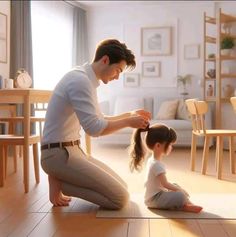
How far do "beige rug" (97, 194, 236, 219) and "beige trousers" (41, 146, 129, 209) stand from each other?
76 mm

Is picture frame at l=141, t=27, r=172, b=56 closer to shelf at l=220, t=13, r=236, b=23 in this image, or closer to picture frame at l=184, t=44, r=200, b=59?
picture frame at l=184, t=44, r=200, b=59

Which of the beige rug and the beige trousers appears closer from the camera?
the beige rug

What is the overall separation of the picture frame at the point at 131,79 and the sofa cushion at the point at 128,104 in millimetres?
416

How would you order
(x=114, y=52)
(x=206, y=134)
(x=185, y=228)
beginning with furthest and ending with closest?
(x=206, y=134), (x=114, y=52), (x=185, y=228)

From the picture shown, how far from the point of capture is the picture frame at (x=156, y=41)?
6.69 metres

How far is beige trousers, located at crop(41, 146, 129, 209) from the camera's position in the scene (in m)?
2.39

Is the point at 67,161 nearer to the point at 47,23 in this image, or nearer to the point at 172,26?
the point at 47,23

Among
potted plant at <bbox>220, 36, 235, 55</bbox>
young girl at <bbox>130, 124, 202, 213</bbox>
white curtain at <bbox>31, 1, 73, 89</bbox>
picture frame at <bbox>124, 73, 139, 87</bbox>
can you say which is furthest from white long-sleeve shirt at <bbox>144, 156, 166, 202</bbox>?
picture frame at <bbox>124, 73, 139, 87</bbox>

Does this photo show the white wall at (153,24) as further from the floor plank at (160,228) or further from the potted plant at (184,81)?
the floor plank at (160,228)

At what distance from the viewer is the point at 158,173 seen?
240 cm

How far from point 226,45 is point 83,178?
434cm

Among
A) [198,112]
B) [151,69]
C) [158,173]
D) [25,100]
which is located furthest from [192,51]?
[158,173]

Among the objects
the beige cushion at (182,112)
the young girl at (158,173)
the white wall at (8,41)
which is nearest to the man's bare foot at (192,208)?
the young girl at (158,173)

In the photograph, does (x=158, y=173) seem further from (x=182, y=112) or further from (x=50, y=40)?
(x=50, y=40)
